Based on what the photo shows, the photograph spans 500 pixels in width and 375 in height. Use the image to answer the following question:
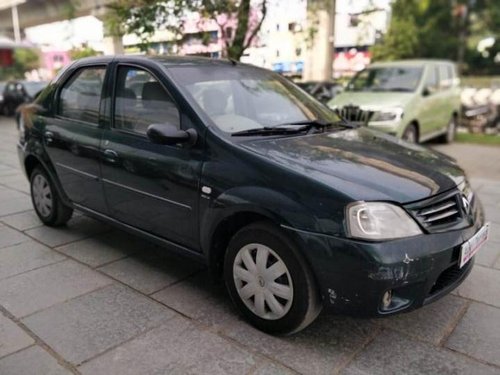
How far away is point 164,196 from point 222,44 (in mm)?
4997

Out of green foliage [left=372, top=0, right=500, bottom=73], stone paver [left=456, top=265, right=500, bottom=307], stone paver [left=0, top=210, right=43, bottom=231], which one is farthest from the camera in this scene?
green foliage [left=372, top=0, right=500, bottom=73]

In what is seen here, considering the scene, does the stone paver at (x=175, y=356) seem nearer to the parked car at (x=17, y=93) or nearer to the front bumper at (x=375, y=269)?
the front bumper at (x=375, y=269)

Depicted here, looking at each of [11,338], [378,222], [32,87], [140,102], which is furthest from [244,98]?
[32,87]

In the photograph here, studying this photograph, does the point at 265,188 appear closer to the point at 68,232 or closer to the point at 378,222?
the point at 378,222

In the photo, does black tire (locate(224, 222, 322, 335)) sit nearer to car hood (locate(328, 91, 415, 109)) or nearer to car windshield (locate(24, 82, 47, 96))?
car hood (locate(328, 91, 415, 109))

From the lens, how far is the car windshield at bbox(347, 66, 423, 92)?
8.82 metres

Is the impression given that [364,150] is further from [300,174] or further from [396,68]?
[396,68]

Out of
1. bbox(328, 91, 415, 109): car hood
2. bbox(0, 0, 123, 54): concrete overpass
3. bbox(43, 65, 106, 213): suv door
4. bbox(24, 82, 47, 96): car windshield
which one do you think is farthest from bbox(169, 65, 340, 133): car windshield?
bbox(24, 82, 47, 96): car windshield

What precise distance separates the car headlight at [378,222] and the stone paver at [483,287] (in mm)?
1240

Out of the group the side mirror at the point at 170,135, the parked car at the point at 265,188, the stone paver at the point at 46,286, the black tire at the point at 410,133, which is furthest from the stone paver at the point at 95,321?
the black tire at the point at 410,133

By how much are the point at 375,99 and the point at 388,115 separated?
21.9 inches

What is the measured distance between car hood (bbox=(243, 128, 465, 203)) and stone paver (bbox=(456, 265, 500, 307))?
2.90 ft

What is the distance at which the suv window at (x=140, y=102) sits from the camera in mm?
3359

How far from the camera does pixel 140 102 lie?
357cm
